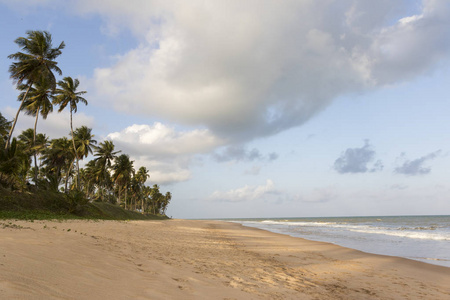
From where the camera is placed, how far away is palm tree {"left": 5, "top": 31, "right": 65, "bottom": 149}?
1086 inches

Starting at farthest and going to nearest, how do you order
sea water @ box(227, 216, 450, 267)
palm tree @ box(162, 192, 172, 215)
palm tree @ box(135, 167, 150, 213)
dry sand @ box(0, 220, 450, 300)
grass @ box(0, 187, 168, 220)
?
palm tree @ box(162, 192, 172, 215) → palm tree @ box(135, 167, 150, 213) → grass @ box(0, 187, 168, 220) → sea water @ box(227, 216, 450, 267) → dry sand @ box(0, 220, 450, 300)

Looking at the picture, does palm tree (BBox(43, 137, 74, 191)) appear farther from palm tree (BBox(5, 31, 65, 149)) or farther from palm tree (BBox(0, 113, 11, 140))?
palm tree (BBox(5, 31, 65, 149))

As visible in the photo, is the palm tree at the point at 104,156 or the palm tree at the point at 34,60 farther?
the palm tree at the point at 104,156

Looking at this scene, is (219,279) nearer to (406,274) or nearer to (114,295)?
(114,295)

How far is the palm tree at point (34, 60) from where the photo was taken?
27.6m

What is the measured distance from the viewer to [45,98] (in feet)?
112

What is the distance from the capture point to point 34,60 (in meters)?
28.2

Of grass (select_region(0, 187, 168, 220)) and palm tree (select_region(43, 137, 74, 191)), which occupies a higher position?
palm tree (select_region(43, 137, 74, 191))

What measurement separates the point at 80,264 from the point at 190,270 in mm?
2953

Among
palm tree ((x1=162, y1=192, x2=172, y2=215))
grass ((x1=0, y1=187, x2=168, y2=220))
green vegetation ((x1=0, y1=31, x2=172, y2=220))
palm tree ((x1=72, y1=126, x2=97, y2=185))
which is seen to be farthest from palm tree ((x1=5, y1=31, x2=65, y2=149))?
palm tree ((x1=162, y1=192, x2=172, y2=215))

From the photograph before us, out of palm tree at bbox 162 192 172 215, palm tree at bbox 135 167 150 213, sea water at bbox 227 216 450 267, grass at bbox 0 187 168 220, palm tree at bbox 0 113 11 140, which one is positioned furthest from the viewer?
palm tree at bbox 162 192 172 215

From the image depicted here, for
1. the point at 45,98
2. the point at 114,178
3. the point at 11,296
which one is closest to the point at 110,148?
the point at 114,178

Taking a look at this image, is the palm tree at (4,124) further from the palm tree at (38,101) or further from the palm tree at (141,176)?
the palm tree at (141,176)

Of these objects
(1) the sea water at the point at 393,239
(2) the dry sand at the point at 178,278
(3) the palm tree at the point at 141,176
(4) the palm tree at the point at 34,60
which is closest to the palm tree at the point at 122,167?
(3) the palm tree at the point at 141,176
